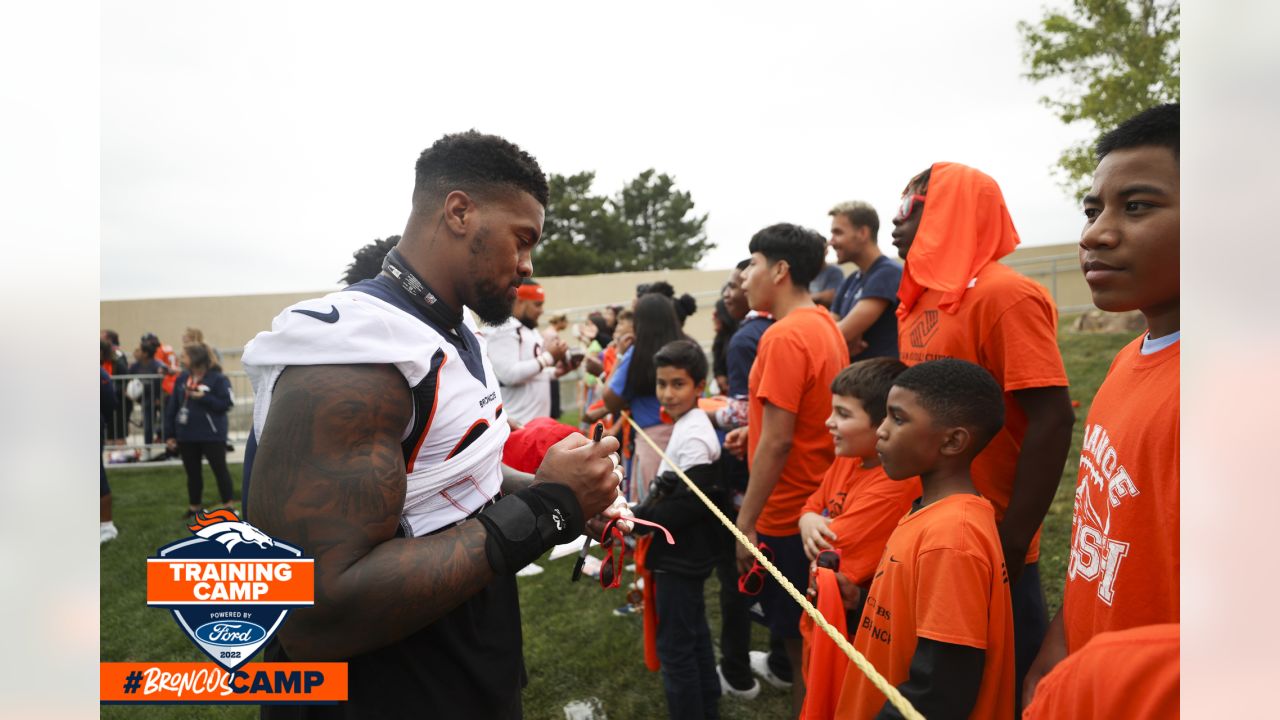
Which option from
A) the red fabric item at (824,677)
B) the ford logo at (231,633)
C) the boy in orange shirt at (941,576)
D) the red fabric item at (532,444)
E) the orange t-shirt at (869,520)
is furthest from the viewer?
the orange t-shirt at (869,520)

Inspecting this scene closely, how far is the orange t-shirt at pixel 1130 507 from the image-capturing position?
1.14 m

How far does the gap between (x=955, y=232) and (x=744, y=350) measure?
1396mm

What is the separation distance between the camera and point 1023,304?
2115 mm

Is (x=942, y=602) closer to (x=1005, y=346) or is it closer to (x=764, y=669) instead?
(x=1005, y=346)

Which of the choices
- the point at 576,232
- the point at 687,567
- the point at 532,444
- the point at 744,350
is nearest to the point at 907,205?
the point at 744,350

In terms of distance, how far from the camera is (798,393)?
2748 mm

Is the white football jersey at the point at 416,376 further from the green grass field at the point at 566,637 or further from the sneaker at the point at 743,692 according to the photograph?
the sneaker at the point at 743,692

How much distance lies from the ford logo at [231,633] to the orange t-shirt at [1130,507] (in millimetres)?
1679

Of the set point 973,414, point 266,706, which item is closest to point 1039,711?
point 973,414

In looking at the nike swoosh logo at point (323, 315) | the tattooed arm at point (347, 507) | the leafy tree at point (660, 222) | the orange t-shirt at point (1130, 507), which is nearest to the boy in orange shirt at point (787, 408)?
the orange t-shirt at point (1130, 507)

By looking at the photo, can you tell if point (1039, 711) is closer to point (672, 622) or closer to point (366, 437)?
point (366, 437)

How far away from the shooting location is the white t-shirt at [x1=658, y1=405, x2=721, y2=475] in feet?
10.8

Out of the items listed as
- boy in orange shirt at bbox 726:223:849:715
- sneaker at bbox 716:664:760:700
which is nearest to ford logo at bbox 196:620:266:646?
boy in orange shirt at bbox 726:223:849:715
